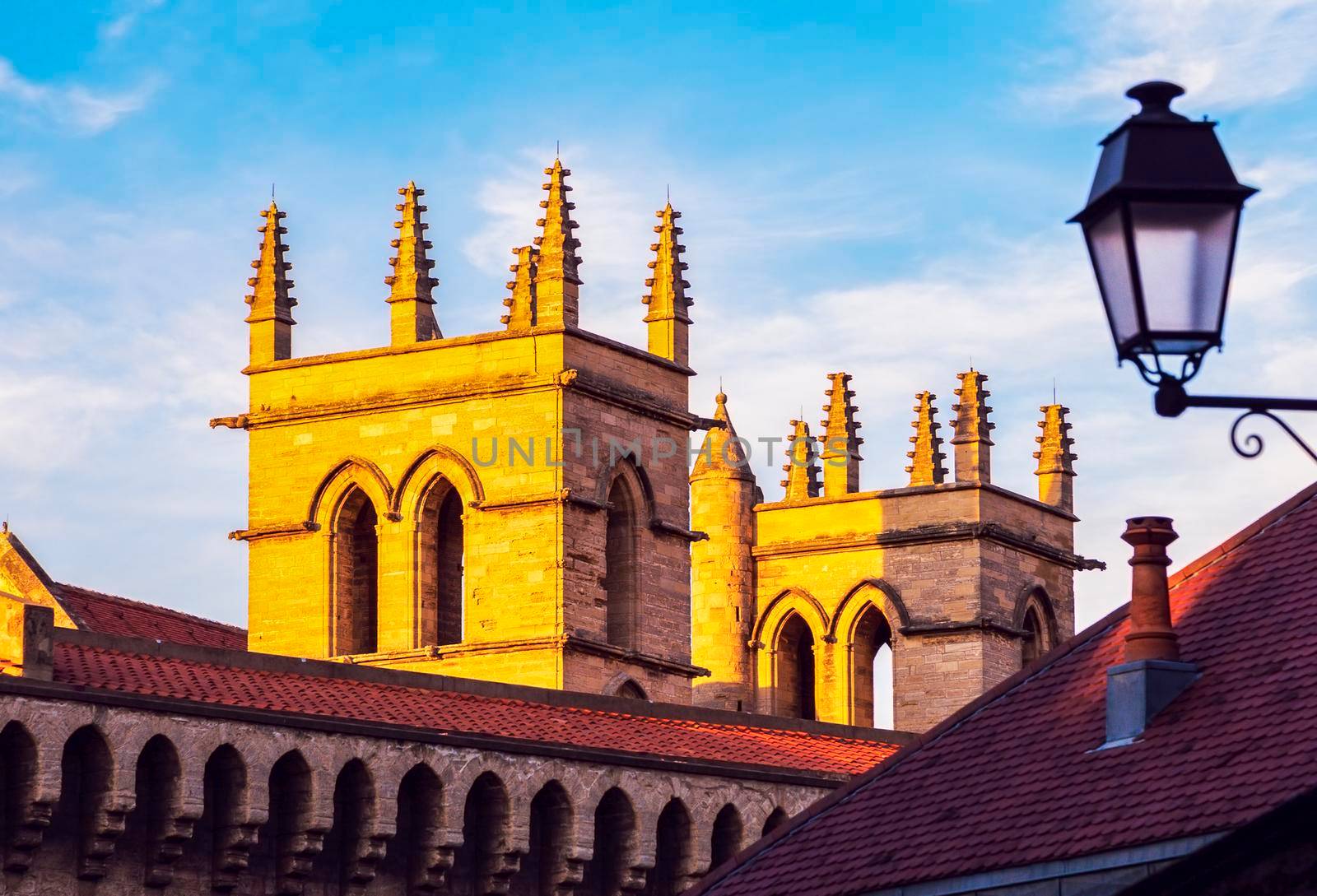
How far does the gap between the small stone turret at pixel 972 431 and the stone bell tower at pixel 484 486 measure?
28.9 feet

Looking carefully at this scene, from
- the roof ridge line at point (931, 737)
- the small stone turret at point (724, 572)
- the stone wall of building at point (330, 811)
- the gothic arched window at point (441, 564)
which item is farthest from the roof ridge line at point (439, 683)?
the small stone turret at point (724, 572)

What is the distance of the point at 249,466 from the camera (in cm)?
5019

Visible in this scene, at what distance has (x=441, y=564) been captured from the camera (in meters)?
48.8

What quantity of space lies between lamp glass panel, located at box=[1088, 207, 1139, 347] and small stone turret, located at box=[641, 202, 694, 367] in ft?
134

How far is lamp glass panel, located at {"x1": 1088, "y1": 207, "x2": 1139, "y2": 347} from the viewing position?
364 inches

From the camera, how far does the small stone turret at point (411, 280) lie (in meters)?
49.9

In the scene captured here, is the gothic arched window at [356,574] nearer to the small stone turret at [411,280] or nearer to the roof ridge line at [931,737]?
the small stone turret at [411,280]

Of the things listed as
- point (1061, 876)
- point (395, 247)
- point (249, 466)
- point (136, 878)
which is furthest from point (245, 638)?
point (1061, 876)

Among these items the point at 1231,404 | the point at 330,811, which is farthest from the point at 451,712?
the point at 1231,404

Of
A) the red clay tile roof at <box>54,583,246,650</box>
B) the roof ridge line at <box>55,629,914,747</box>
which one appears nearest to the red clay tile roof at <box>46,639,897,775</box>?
the roof ridge line at <box>55,629,914,747</box>

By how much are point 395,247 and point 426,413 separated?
9.69ft

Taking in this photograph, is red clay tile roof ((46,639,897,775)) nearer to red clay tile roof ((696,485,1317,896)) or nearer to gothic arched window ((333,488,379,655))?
gothic arched window ((333,488,379,655))

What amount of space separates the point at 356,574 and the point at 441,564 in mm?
1551

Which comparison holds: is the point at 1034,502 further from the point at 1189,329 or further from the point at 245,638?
the point at 1189,329
